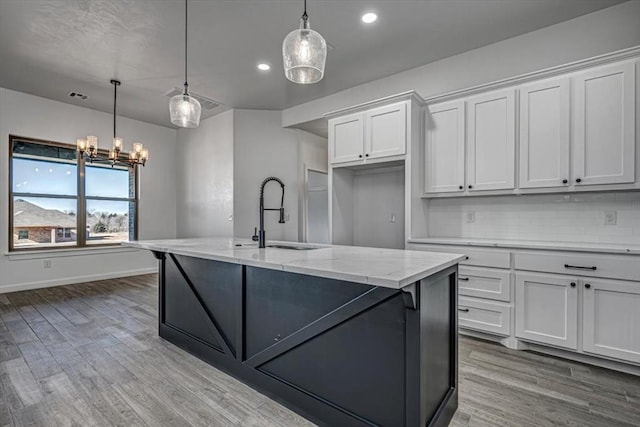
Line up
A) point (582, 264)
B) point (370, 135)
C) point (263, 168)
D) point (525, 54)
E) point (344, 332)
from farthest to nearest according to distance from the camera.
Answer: point (263, 168) → point (370, 135) → point (525, 54) → point (582, 264) → point (344, 332)

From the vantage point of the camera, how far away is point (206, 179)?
5.75 meters

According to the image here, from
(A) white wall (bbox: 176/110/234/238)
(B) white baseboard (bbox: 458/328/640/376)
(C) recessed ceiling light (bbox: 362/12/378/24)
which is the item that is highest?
(C) recessed ceiling light (bbox: 362/12/378/24)

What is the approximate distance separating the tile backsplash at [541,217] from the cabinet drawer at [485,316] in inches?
31.0

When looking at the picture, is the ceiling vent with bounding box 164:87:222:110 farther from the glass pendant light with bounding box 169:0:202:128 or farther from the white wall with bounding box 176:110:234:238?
the glass pendant light with bounding box 169:0:202:128

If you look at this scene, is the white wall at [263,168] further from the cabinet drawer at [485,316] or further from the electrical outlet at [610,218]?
the electrical outlet at [610,218]

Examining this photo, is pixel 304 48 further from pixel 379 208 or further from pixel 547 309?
pixel 379 208

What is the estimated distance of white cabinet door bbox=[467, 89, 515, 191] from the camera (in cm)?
296

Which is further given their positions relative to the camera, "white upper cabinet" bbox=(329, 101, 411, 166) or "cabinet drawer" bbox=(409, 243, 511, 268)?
"white upper cabinet" bbox=(329, 101, 411, 166)

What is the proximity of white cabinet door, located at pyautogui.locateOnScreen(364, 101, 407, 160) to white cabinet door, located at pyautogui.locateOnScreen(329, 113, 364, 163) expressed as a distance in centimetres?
10

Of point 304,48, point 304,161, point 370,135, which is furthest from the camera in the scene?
point 304,161

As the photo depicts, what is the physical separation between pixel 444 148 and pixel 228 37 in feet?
8.32

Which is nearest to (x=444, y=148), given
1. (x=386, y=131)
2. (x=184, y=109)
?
(x=386, y=131)

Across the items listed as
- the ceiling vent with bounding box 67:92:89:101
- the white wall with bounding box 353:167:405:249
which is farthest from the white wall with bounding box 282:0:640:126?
the ceiling vent with bounding box 67:92:89:101

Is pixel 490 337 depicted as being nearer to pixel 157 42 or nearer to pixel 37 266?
pixel 157 42
